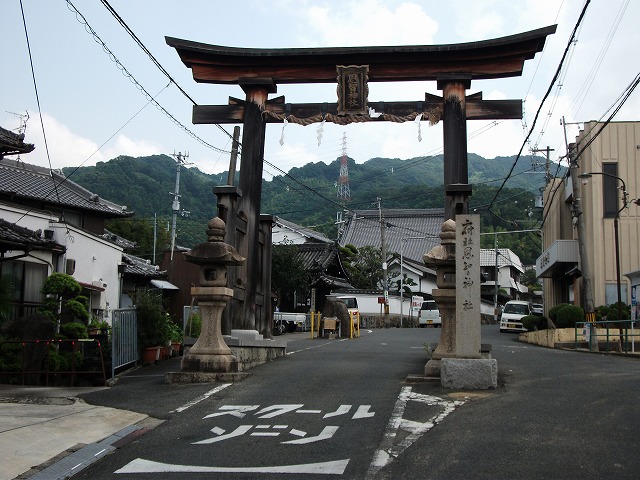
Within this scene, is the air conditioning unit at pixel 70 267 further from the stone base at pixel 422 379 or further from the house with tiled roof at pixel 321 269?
the house with tiled roof at pixel 321 269

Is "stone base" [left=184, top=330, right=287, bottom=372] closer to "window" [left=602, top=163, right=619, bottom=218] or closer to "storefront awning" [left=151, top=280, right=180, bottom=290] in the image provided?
"storefront awning" [left=151, top=280, right=180, bottom=290]

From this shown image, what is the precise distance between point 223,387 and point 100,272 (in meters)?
15.0

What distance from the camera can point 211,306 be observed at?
1267 cm

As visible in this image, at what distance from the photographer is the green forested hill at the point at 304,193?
5966cm

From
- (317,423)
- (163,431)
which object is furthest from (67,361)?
(317,423)

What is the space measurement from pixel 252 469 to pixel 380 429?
1.92 meters

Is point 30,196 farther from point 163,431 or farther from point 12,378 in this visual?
point 163,431

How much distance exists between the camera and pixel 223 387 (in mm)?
11469

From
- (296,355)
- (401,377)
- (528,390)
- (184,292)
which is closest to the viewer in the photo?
(528,390)

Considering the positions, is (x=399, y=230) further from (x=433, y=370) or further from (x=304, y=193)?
(x=433, y=370)

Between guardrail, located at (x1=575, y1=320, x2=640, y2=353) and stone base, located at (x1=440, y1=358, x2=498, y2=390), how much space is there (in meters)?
12.1

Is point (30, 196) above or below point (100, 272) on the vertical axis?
above

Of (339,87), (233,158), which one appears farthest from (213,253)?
(233,158)

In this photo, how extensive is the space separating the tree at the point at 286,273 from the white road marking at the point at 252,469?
111 feet
